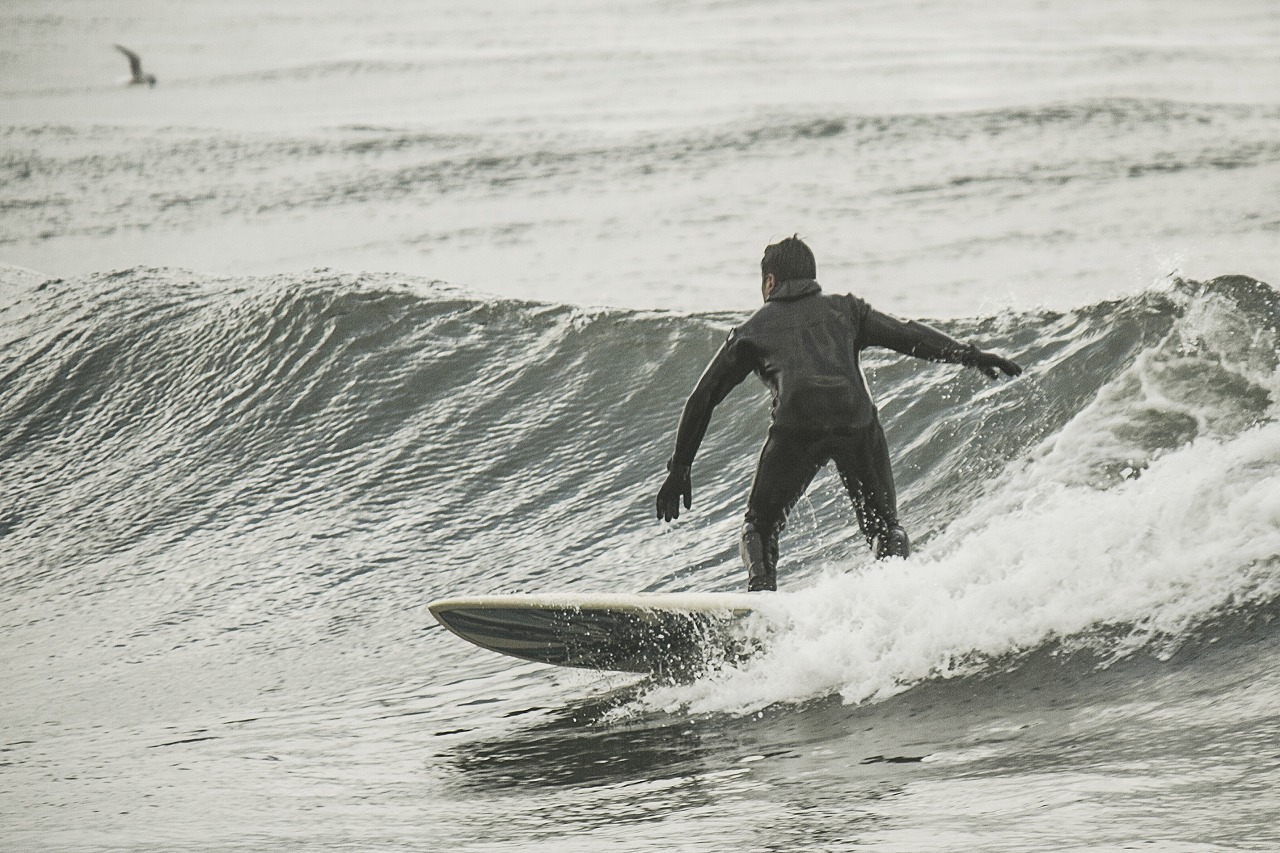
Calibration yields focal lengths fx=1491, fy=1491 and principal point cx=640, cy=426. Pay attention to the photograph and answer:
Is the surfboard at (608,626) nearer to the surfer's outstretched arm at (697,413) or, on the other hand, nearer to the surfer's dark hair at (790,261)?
the surfer's outstretched arm at (697,413)

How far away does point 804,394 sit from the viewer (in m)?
5.48

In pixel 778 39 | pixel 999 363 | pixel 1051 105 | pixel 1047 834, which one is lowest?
pixel 1047 834

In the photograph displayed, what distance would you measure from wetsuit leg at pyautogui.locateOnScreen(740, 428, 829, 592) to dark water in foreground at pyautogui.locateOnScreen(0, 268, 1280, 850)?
0.83 ft

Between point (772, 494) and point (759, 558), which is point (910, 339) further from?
point (759, 558)

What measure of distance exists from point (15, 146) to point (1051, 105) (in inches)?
672

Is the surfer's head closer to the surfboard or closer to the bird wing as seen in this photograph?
the surfboard

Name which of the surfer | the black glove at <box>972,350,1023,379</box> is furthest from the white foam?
the black glove at <box>972,350,1023,379</box>

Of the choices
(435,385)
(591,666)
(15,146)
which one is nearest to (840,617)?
(591,666)

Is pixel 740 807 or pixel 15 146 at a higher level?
pixel 15 146

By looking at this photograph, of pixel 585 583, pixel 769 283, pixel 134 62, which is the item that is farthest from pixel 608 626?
pixel 134 62

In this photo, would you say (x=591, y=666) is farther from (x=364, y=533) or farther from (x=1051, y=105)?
(x=1051, y=105)

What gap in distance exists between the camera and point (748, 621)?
5.42 m

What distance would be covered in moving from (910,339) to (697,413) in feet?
2.78

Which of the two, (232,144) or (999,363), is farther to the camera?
(232,144)
